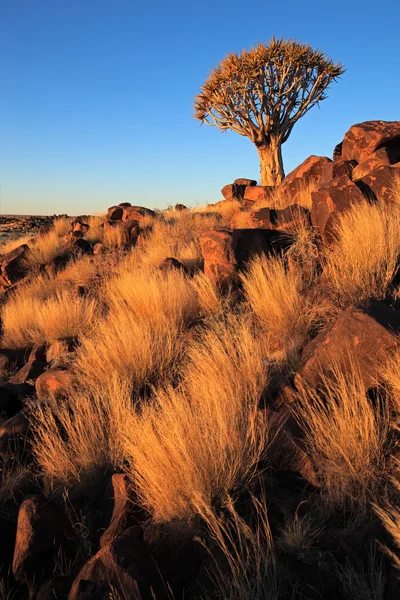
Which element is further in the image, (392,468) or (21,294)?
(21,294)

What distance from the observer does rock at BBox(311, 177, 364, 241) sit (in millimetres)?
6098

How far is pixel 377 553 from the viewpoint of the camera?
1967 mm

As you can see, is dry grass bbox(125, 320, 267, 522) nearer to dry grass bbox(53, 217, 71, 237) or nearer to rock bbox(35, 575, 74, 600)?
rock bbox(35, 575, 74, 600)

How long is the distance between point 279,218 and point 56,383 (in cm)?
463

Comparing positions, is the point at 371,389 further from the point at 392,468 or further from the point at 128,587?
the point at 128,587

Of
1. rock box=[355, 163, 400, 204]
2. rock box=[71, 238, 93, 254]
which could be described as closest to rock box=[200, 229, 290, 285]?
rock box=[355, 163, 400, 204]

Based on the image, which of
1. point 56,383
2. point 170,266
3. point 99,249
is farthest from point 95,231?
point 56,383

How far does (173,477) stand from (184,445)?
191 mm

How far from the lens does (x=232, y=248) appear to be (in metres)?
6.60

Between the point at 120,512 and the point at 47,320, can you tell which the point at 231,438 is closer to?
the point at 120,512

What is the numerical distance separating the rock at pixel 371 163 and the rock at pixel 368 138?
1.49 ft

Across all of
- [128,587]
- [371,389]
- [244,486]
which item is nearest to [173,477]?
[244,486]

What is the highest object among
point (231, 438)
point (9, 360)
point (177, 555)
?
point (231, 438)

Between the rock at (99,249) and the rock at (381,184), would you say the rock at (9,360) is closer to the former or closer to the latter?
the rock at (99,249)
